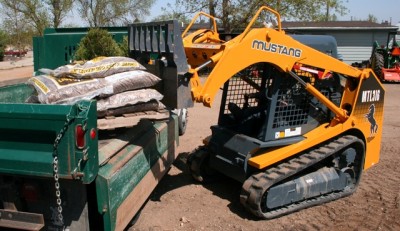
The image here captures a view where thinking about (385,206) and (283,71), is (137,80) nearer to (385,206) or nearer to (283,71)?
(283,71)

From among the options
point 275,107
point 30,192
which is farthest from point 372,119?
point 30,192

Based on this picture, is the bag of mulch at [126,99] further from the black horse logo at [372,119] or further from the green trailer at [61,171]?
the black horse logo at [372,119]

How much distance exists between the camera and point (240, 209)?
490 cm

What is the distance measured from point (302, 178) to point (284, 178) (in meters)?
0.38

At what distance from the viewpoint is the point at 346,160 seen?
538 cm

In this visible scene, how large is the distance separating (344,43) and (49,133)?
28228 millimetres

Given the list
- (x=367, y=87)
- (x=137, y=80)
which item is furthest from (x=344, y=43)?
(x=137, y=80)

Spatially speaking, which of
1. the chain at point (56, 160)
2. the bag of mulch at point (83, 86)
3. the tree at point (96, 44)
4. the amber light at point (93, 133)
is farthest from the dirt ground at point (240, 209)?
the tree at point (96, 44)

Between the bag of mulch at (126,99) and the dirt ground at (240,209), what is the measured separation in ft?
4.43

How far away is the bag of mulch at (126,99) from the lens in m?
3.89

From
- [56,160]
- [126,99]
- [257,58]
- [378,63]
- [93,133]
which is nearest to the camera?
[56,160]

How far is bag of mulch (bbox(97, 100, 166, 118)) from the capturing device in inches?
154

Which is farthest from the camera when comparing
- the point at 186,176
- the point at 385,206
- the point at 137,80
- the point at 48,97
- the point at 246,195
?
the point at 186,176

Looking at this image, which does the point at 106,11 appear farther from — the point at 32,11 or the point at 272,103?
the point at 272,103
